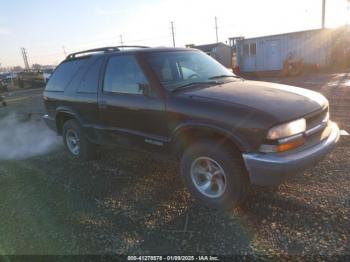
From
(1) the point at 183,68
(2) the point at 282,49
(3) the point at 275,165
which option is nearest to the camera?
(3) the point at 275,165

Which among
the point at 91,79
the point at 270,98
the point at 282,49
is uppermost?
the point at 91,79

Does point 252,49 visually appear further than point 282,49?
Yes

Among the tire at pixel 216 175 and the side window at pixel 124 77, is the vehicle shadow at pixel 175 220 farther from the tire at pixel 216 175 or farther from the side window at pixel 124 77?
the side window at pixel 124 77

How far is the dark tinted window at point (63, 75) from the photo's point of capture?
5410 millimetres

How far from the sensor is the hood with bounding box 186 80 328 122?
3.25m

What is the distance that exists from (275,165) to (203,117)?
0.88m

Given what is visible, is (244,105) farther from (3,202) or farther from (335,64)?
(335,64)

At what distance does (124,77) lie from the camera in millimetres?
4434

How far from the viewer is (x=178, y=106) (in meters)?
3.70

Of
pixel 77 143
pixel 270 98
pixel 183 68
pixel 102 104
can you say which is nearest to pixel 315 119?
pixel 270 98

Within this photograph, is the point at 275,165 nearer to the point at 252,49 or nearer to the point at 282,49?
the point at 282,49

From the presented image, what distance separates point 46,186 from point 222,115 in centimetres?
284

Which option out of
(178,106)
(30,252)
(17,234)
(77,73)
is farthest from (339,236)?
(77,73)

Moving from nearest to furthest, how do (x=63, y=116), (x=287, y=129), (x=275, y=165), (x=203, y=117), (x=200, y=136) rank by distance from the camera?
(x=275, y=165), (x=287, y=129), (x=203, y=117), (x=200, y=136), (x=63, y=116)
